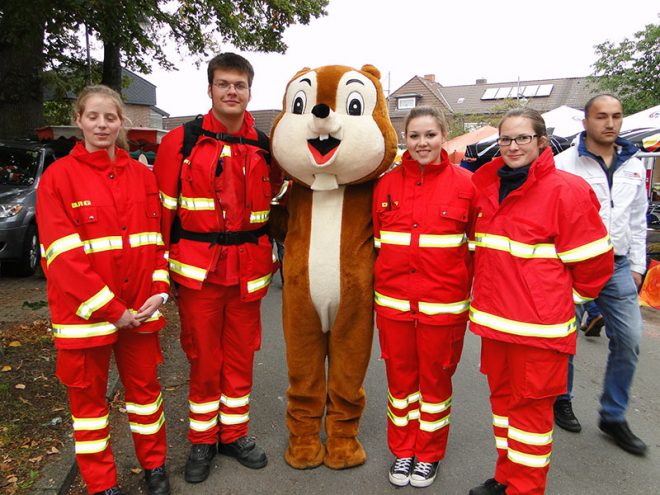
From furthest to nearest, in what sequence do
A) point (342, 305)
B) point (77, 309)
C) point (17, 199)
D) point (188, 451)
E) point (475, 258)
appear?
point (17, 199), point (188, 451), point (342, 305), point (475, 258), point (77, 309)

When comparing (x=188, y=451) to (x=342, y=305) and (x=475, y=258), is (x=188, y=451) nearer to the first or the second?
(x=342, y=305)

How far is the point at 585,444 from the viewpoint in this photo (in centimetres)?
335

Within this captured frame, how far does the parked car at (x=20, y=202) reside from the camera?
7.17 m

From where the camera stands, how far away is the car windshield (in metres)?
7.80

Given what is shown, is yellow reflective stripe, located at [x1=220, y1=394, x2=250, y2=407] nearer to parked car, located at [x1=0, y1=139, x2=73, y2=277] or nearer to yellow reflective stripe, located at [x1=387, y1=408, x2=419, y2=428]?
yellow reflective stripe, located at [x1=387, y1=408, x2=419, y2=428]

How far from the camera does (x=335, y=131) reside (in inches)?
108

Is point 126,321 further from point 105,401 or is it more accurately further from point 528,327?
point 528,327

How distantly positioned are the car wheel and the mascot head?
614 centimetres

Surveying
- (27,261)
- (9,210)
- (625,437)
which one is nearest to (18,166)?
(9,210)

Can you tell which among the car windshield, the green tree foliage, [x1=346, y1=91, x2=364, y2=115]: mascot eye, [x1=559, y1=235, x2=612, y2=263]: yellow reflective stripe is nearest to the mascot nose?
[x1=346, y1=91, x2=364, y2=115]: mascot eye

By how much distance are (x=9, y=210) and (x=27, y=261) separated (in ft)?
2.68

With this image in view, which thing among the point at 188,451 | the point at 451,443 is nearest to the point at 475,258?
the point at 451,443

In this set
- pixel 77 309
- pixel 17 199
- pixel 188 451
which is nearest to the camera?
pixel 77 309

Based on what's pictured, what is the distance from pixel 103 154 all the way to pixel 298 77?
117cm
